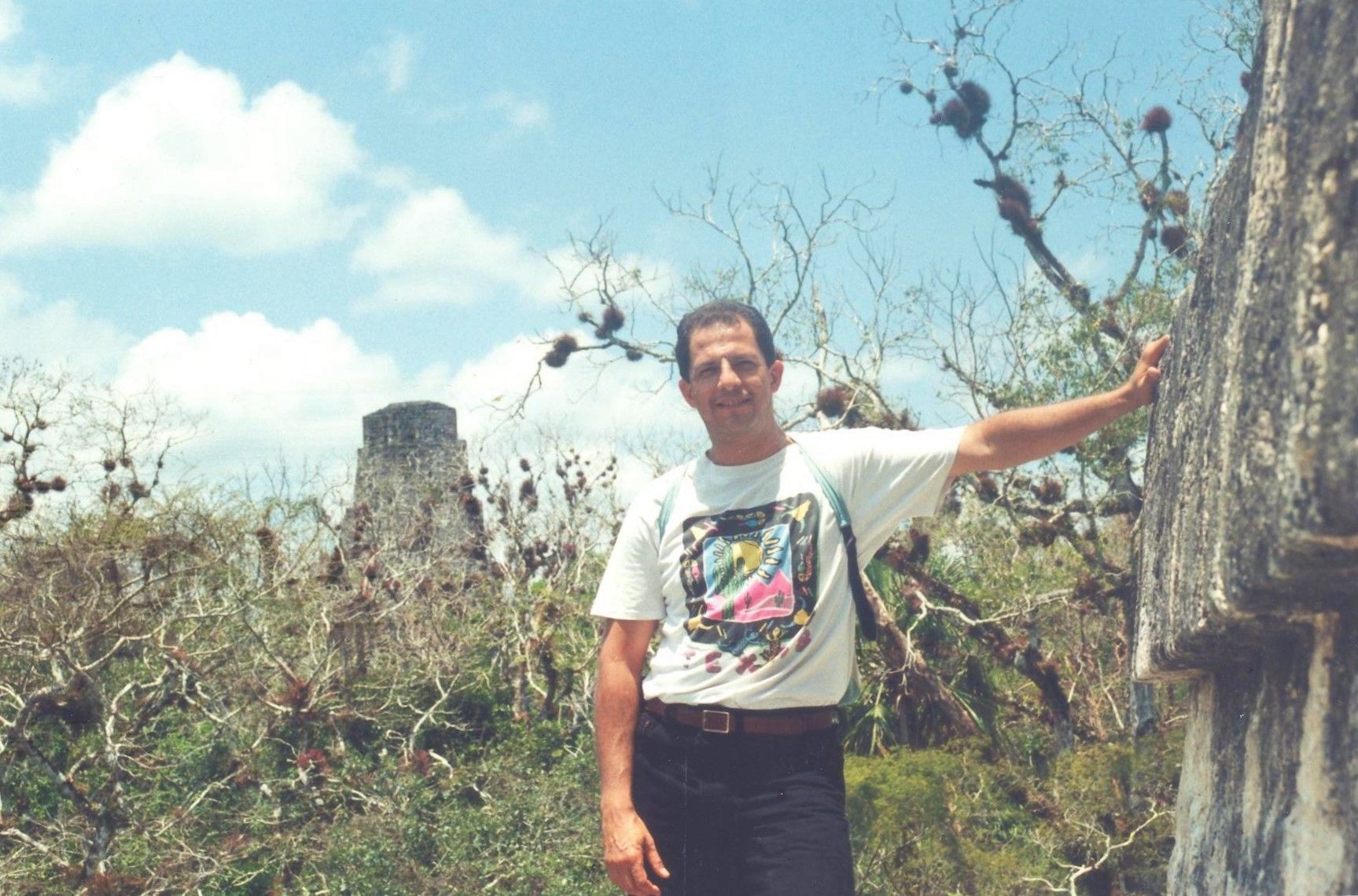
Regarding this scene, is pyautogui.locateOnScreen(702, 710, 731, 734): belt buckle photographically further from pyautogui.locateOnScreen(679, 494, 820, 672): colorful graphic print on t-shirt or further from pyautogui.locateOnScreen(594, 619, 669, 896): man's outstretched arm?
pyautogui.locateOnScreen(594, 619, 669, 896): man's outstretched arm

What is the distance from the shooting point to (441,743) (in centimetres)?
934

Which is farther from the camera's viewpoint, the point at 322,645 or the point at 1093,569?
the point at 322,645

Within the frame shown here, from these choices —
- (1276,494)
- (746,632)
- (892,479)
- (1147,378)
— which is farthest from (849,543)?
(1276,494)

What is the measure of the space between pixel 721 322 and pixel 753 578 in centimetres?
53

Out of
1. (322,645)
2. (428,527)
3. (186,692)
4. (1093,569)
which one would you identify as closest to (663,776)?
(1093,569)

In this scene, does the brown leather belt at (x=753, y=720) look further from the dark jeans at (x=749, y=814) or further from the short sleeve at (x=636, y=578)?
the short sleeve at (x=636, y=578)

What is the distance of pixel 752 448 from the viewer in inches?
100

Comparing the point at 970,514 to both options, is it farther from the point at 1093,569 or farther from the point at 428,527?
the point at 428,527

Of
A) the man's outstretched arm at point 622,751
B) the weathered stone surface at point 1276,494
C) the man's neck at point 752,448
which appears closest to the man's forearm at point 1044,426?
the weathered stone surface at point 1276,494

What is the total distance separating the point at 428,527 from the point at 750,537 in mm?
9109

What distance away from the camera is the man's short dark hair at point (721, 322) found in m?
2.56

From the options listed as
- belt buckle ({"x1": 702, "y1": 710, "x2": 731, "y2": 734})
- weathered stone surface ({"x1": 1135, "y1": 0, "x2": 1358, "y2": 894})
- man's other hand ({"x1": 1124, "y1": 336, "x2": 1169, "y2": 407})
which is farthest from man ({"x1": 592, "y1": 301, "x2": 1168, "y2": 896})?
weathered stone surface ({"x1": 1135, "y1": 0, "x2": 1358, "y2": 894})

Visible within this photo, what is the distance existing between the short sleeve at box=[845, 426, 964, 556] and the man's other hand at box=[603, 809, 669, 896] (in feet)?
2.25

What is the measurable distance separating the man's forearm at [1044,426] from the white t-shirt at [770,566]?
Answer: 3.5 inches
